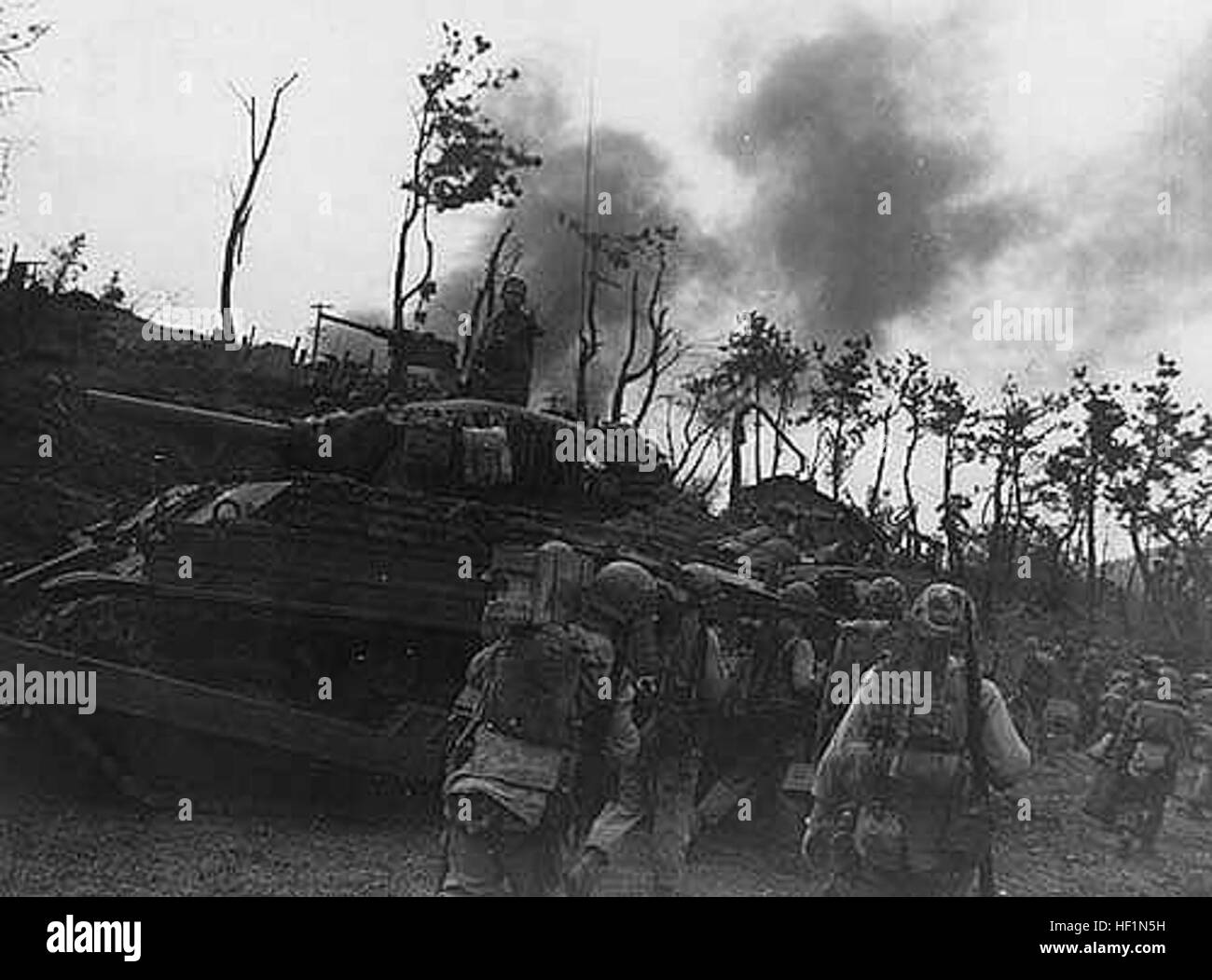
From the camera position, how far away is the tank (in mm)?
7734

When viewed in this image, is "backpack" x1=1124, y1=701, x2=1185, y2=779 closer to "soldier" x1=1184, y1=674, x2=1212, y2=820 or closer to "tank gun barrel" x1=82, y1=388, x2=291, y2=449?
"soldier" x1=1184, y1=674, x2=1212, y2=820

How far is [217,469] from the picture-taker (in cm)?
1547

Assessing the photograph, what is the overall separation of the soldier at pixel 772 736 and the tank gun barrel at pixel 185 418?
349 cm

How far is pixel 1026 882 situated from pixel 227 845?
176 inches

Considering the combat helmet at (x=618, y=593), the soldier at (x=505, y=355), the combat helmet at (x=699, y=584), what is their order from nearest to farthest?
the combat helmet at (x=618, y=593), the combat helmet at (x=699, y=584), the soldier at (x=505, y=355)

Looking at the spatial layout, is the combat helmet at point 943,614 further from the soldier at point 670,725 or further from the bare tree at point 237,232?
the bare tree at point 237,232

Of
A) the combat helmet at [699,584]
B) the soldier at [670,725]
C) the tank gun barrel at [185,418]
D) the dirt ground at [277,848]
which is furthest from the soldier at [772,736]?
the tank gun barrel at [185,418]

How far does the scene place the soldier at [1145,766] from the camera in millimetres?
10352

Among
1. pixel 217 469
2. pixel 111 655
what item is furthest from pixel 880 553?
pixel 111 655

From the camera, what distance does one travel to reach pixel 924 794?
16.0 feet

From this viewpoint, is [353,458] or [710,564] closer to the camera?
[353,458]
